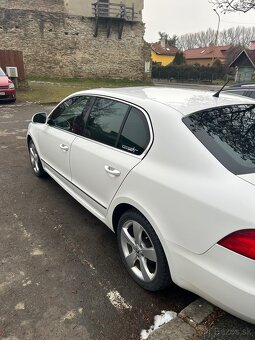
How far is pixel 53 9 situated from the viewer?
2825 cm

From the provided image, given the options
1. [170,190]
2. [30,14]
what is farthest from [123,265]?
[30,14]

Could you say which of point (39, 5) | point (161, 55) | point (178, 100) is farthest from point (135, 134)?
point (161, 55)

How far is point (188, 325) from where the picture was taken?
202cm

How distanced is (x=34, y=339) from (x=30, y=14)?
25264 mm

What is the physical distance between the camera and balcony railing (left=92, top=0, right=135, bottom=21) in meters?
24.2

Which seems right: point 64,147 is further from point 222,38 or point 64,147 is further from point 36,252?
point 222,38

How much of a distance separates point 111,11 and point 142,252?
27.3 meters

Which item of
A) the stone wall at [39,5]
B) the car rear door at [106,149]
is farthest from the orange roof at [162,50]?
the car rear door at [106,149]

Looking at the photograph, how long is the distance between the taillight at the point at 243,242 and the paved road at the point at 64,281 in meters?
0.92

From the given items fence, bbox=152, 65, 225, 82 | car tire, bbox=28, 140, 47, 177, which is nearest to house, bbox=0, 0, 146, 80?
fence, bbox=152, 65, 225, 82

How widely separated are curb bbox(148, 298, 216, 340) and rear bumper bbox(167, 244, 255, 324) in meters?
0.29

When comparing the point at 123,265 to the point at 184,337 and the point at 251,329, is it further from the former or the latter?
the point at 251,329

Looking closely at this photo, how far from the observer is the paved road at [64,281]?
6.89ft

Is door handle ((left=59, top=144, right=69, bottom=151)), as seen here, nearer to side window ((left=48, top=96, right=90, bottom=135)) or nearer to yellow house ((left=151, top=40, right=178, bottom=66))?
side window ((left=48, top=96, right=90, bottom=135))
